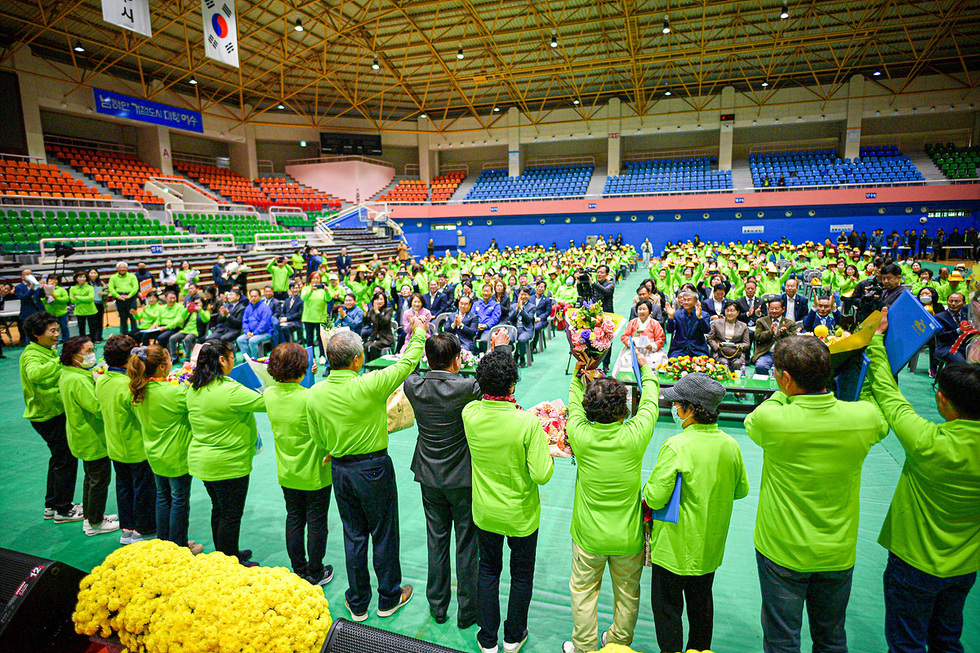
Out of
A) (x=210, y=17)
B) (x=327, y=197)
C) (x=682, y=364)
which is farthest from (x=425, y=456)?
(x=327, y=197)

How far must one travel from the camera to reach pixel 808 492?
2.08 m

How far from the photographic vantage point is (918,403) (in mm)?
6391

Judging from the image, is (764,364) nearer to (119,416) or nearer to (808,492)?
(808,492)

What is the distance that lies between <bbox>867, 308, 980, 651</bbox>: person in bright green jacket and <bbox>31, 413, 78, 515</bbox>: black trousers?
5.44 meters

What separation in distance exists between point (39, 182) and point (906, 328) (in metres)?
23.2

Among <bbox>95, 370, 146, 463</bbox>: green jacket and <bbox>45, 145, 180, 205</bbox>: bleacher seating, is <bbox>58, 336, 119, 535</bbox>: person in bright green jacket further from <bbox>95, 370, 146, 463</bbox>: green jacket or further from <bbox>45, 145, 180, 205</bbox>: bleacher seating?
<bbox>45, 145, 180, 205</bbox>: bleacher seating

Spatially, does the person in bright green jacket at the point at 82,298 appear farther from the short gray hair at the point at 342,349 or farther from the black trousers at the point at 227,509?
the short gray hair at the point at 342,349

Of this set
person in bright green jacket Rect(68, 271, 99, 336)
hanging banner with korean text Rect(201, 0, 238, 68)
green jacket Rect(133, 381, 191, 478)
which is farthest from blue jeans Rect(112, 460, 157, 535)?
hanging banner with korean text Rect(201, 0, 238, 68)

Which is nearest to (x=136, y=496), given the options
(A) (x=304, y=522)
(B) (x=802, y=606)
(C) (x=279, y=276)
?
(A) (x=304, y=522)

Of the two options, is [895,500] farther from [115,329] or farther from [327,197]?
[327,197]

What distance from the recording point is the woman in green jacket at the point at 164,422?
323 cm

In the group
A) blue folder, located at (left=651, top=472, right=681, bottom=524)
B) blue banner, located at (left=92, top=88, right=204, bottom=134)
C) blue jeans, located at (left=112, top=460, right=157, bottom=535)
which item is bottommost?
blue jeans, located at (left=112, top=460, right=157, bottom=535)

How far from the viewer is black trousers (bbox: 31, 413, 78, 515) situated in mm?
3898

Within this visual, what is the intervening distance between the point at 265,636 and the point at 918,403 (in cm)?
788
